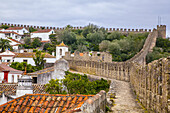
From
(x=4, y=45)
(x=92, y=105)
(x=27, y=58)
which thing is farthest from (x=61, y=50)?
(x=92, y=105)

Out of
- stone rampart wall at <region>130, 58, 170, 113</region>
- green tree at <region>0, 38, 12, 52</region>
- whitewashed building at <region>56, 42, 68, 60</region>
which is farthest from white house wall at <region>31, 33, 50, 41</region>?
stone rampart wall at <region>130, 58, 170, 113</region>

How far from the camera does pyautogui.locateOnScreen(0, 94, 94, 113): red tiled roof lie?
10.8 m

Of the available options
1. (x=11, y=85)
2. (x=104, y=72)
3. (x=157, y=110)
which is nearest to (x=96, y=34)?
(x=104, y=72)

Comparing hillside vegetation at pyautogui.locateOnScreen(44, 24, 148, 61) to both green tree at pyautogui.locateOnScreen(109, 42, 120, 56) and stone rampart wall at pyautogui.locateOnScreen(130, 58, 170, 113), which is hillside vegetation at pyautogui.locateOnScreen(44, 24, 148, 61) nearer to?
green tree at pyautogui.locateOnScreen(109, 42, 120, 56)

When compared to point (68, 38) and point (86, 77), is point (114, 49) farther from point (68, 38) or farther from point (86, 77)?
point (86, 77)

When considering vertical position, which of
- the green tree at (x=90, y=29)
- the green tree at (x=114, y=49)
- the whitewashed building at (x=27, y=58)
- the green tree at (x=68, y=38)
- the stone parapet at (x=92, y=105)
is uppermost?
the green tree at (x=90, y=29)

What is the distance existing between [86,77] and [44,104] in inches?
802

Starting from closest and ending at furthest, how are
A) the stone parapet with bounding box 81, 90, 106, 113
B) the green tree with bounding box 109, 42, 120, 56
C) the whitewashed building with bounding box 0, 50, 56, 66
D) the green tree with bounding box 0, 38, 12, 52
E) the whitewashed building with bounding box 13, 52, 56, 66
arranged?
the stone parapet with bounding box 81, 90, 106, 113
the whitewashed building with bounding box 0, 50, 56, 66
the whitewashed building with bounding box 13, 52, 56, 66
the green tree with bounding box 109, 42, 120, 56
the green tree with bounding box 0, 38, 12, 52

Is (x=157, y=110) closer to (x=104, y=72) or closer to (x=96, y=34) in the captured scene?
(x=104, y=72)

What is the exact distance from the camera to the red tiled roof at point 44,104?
10.8 metres

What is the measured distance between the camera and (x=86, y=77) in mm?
31344

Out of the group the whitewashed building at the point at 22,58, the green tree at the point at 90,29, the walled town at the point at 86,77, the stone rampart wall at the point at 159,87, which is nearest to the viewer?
the stone rampart wall at the point at 159,87

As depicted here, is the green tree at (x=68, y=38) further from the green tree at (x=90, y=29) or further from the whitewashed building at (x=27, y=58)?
the whitewashed building at (x=27, y=58)

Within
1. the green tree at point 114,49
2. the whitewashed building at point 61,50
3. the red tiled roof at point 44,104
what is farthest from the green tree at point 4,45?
the red tiled roof at point 44,104
